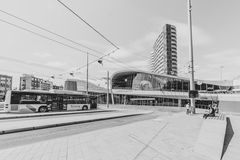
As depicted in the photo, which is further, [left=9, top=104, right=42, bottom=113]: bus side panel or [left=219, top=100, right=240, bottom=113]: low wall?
[left=219, top=100, right=240, bottom=113]: low wall

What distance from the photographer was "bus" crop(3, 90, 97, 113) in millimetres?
19750

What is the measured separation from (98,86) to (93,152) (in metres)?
61.9

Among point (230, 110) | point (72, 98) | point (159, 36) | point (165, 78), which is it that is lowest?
→ point (230, 110)

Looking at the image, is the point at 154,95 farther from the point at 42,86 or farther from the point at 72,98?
the point at 42,86

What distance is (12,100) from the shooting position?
19672 millimetres

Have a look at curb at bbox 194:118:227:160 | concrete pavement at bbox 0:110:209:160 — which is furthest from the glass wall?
concrete pavement at bbox 0:110:209:160

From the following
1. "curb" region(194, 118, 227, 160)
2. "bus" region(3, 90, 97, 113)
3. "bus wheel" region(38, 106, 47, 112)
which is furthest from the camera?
"bus wheel" region(38, 106, 47, 112)

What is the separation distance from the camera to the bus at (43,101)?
778 inches

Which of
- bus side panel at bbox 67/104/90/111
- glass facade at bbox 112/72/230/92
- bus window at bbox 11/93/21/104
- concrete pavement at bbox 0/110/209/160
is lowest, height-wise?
bus side panel at bbox 67/104/90/111

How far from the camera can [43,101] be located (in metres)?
22.2

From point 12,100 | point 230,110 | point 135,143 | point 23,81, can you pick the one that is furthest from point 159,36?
point 135,143

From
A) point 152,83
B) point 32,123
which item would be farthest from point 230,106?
point 152,83

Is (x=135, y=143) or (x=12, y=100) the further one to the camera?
(x=12, y=100)

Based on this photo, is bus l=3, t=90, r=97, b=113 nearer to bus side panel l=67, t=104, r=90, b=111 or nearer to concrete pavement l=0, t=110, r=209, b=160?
bus side panel l=67, t=104, r=90, b=111
